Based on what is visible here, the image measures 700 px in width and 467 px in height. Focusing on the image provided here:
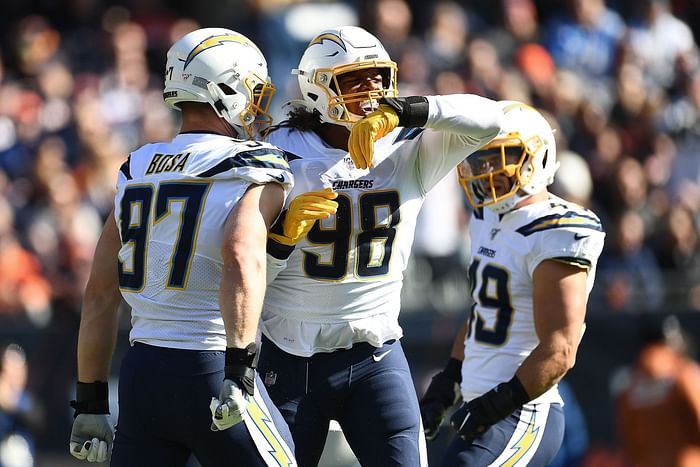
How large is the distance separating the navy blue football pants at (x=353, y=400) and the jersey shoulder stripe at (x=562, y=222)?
28.5 inches

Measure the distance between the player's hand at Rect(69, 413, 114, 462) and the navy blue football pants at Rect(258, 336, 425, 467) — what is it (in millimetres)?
600

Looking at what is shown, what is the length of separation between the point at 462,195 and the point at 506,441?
4550mm

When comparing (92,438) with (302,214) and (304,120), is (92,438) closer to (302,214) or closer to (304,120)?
(302,214)

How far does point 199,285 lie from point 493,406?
1268mm

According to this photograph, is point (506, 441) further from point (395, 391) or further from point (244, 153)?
point (244, 153)

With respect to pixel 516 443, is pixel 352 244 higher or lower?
higher

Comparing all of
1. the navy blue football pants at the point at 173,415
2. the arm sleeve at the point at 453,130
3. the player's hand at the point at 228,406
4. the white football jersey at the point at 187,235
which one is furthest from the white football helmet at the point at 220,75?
the player's hand at the point at 228,406

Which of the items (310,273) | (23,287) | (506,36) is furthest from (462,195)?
(310,273)

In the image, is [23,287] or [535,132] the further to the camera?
[23,287]

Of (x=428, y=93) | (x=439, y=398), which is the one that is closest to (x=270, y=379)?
(x=439, y=398)

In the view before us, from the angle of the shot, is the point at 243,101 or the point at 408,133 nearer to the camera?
the point at 243,101

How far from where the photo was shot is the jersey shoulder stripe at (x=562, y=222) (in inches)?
181

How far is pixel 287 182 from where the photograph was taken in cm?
389

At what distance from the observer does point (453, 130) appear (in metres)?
4.19
